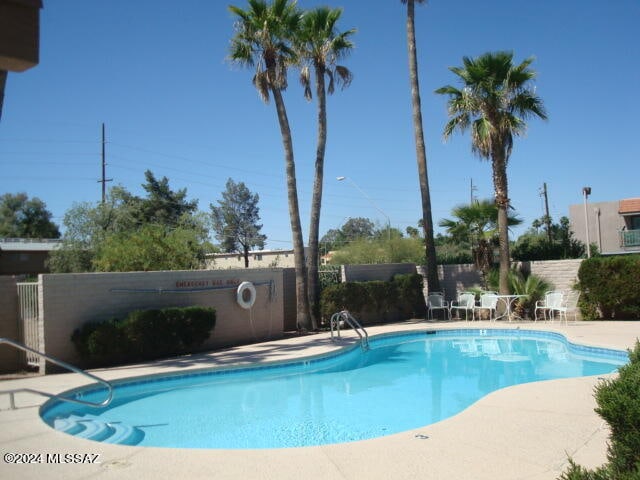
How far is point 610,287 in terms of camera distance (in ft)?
54.3

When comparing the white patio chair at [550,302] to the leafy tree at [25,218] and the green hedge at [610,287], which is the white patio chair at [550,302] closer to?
the green hedge at [610,287]

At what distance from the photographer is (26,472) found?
16.5ft

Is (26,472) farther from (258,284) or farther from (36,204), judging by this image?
(36,204)

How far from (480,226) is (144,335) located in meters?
12.4

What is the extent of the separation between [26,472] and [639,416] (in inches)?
194

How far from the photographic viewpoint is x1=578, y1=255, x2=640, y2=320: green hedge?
A: 53.5ft

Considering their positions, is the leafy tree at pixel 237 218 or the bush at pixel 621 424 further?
the leafy tree at pixel 237 218

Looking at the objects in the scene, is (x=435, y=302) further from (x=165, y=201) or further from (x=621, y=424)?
(x=165, y=201)

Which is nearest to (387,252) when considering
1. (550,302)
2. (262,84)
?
(550,302)

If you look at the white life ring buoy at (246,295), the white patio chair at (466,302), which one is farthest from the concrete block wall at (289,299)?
the white patio chair at (466,302)

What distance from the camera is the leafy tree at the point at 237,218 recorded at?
60.8m

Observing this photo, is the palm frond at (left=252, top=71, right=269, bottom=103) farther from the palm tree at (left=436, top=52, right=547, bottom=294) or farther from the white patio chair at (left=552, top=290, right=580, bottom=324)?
the white patio chair at (left=552, top=290, right=580, bottom=324)

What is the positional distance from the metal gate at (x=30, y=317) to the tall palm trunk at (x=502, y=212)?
13383mm

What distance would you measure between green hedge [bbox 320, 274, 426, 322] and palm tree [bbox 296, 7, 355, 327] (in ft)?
1.53
